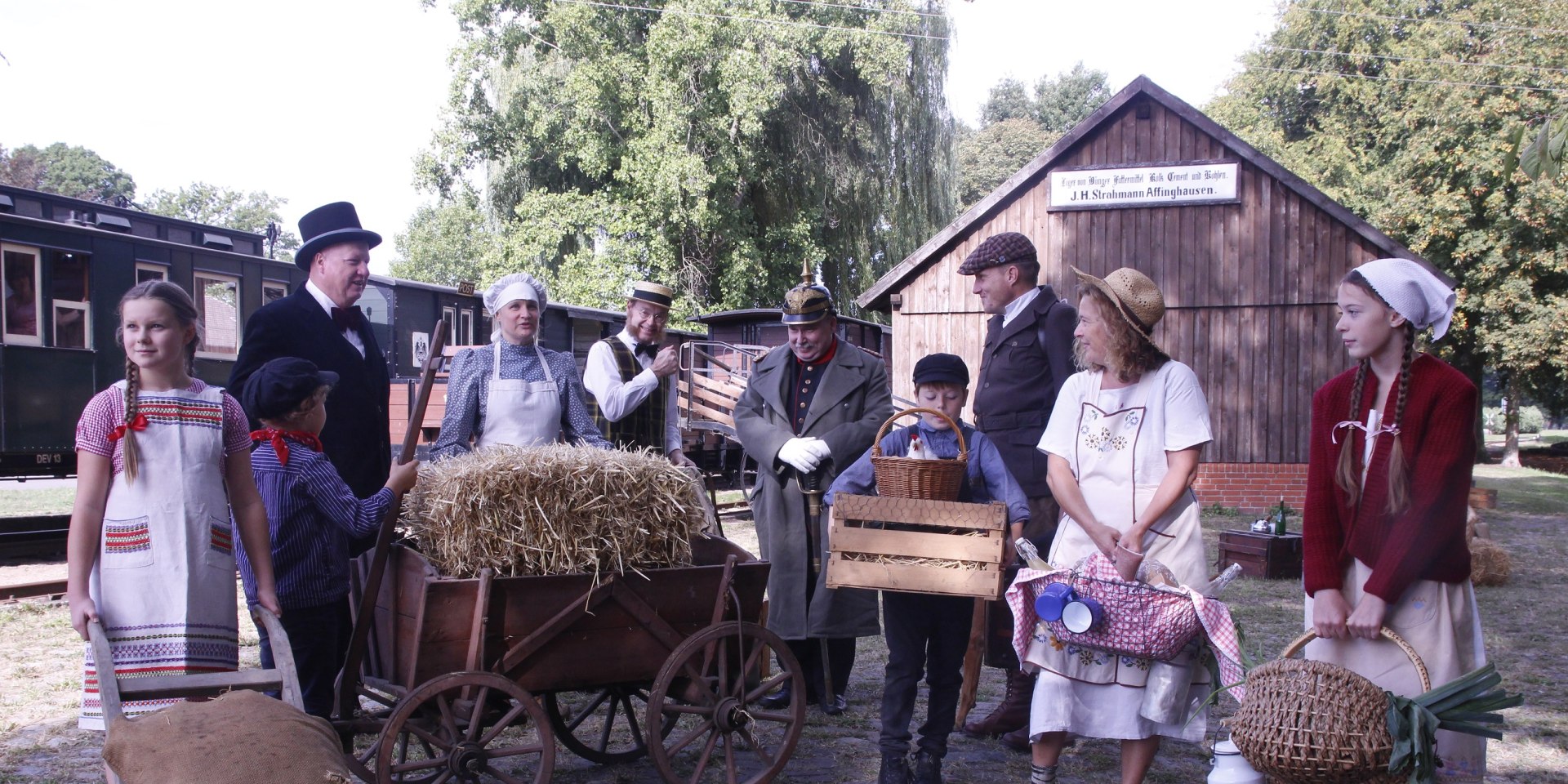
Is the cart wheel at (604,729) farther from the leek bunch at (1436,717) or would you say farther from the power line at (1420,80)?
the power line at (1420,80)

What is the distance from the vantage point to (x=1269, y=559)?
9.46 metres

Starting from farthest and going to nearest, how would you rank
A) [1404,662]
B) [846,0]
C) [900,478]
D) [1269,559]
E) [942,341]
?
[846,0]
[942,341]
[1269,559]
[900,478]
[1404,662]

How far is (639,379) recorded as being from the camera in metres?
5.25

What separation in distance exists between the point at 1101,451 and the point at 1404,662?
1.02 metres

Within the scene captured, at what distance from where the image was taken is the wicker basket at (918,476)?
12.3 ft

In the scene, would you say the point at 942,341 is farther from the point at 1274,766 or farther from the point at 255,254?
the point at 1274,766

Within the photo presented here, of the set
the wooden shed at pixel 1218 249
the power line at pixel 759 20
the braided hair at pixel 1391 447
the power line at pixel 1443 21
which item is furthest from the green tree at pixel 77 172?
the braided hair at pixel 1391 447

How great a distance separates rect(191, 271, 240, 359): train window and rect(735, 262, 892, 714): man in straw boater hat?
11.4 metres

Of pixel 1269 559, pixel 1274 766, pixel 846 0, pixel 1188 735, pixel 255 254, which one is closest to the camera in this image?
pixel 1274 766

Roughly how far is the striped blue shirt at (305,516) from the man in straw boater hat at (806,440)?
189 centimetres

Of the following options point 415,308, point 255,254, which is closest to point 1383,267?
point 255,254

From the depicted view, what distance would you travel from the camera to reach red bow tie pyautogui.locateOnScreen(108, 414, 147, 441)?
3.10 meters

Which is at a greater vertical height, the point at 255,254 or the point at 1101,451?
the point at 255,254

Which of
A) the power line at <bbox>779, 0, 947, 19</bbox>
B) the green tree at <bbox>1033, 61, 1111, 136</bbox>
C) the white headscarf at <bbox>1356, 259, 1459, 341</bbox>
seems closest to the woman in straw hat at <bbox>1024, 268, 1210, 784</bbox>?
the white headscarf at <bbox>1356, 259, 1459, 341</bbox>
